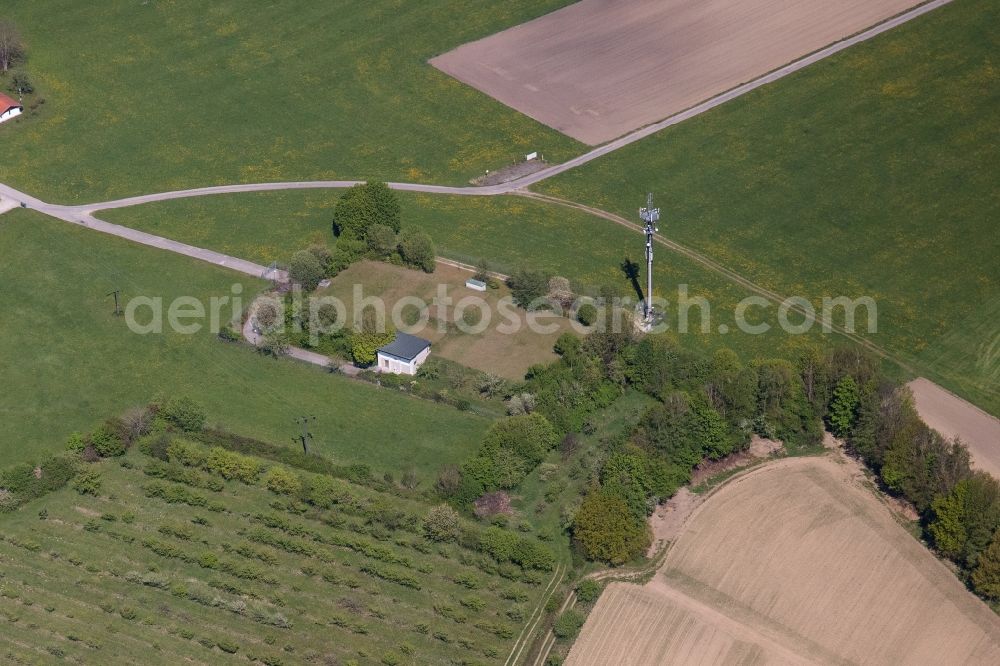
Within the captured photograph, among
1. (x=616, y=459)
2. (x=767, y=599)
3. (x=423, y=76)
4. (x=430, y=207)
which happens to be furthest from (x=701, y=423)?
(x=423, y=76)

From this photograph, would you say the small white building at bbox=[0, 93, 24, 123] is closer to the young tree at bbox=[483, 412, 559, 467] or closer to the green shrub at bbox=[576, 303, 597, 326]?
the green shrub at bbox=[576, 303, 597, 326]

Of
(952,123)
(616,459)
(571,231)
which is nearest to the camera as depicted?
(616,459)

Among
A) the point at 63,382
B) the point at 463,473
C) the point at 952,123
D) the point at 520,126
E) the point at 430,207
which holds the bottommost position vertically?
the point at 63,382

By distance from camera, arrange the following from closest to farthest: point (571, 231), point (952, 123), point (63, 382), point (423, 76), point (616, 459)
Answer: point (616, 459) < point (63, 382) < point (571, 231) < point (952, 123) < point (423, 76)

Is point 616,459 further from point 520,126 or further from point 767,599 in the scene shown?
point 520,126

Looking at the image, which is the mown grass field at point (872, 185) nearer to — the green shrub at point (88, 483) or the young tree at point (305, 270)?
the young tree at point (305, 270)

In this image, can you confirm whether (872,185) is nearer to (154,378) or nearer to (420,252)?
(420,252)
